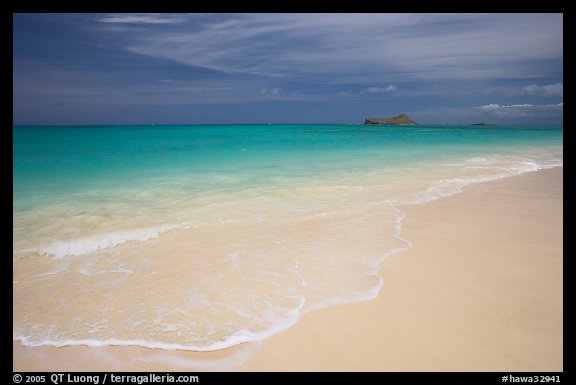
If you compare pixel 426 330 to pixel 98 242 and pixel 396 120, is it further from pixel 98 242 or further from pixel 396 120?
pixel 396 120

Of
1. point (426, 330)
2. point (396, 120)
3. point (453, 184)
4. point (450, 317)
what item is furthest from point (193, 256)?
point (396, 120)

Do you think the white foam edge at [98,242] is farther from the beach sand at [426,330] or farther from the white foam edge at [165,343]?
the beach sand at [426,330]

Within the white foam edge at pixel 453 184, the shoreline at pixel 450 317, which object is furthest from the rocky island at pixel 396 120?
the shoreline at pixel 450 317

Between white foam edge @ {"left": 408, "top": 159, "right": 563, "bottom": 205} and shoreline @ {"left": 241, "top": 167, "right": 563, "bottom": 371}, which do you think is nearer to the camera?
shoreline @ {"left": 241, "top": 167, "right": 563, "bottom": 371}

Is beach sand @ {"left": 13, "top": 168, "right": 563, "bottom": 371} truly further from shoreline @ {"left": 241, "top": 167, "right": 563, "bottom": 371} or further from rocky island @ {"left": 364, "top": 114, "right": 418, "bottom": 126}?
rocky island @ {"left": 364, "top": 114, "right": 418, "bottom": 126}

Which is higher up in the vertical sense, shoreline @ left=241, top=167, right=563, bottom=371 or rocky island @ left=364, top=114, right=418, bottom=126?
rocky island @ left=364, top=114, right=418, bottom=126

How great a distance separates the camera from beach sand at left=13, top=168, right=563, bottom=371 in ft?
7.62

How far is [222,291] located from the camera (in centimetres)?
328

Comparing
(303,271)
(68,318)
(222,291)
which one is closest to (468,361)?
(303,271)

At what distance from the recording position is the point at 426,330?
260cm

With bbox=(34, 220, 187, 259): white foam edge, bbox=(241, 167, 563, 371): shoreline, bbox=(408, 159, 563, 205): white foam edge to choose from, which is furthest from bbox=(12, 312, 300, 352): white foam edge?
bbox=(408, 159, 563, 205): white foam edge

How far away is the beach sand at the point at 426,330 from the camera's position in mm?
2322

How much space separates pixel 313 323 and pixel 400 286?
1.12 meters

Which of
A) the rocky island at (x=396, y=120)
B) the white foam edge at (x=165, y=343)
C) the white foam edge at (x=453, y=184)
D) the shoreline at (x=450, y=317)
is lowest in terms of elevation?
the white foam edge at (x=165, y=343)
